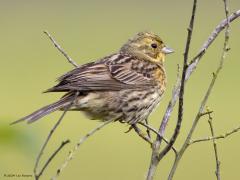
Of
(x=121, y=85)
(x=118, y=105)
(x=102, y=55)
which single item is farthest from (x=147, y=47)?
(x=102, y=55)

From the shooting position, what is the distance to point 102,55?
18.1 meters

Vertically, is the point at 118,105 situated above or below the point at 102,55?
above

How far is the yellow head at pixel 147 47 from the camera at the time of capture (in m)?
7.20

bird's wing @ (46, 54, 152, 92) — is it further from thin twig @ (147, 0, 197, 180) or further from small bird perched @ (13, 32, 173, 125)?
thin twig @ (147, 0, 197, 180)

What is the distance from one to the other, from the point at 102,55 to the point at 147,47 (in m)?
11.0

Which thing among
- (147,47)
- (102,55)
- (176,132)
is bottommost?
(102,55)

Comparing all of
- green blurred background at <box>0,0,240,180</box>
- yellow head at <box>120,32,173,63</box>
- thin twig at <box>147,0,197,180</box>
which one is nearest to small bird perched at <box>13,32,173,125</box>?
yellow head at <box>120,32,173,63</box>

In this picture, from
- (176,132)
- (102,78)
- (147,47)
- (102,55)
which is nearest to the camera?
(176,132)

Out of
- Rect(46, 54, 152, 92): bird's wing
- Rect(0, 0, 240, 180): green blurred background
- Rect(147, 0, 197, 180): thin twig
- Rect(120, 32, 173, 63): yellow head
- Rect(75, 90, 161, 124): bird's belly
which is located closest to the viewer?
Rect(147, 0, 197, 180): thin twig

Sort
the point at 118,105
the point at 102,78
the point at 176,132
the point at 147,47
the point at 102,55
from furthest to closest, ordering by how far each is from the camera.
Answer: the point at 102,55
the point at 147,47
the point at 102,78
the point at 118,105
the point at 176,132

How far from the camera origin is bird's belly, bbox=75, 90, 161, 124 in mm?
5941

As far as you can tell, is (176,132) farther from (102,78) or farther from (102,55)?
(102,55)

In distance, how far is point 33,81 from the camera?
17516 millimetres

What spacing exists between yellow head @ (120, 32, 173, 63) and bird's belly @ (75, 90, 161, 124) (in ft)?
2.77
